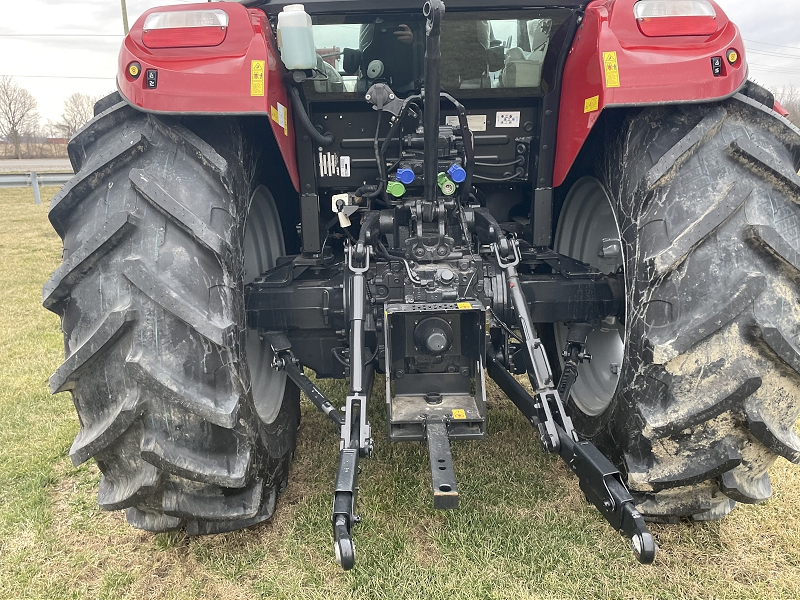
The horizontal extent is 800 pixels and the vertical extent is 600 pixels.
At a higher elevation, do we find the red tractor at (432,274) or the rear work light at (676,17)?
the rear work light at (676,17)

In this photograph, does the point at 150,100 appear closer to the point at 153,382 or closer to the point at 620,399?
the point at 153,382

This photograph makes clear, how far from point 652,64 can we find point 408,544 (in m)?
2.03

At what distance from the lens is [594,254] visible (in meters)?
3.08

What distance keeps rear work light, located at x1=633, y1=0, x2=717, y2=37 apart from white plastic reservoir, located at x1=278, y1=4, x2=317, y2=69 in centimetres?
122

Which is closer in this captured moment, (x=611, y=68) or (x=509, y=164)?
(x=611, y=68)

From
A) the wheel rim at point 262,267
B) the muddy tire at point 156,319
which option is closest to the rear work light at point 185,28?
the muddy tire at point 156,319

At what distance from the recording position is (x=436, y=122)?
2217 mm

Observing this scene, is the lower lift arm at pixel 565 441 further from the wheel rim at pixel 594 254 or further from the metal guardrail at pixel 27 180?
the metal guardrail at pixel 27 180

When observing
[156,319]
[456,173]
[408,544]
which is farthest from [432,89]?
[408,544]

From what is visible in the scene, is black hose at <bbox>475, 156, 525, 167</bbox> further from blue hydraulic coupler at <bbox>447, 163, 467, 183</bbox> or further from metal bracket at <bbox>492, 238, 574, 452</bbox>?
metal bracket at <bbox>492, 238, 574, 452</bbox>

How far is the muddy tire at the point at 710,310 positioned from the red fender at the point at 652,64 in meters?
0.11

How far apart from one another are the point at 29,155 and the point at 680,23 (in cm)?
4951

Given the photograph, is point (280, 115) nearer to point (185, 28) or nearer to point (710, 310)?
point (185, 28)

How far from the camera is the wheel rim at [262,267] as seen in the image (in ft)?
8.61
